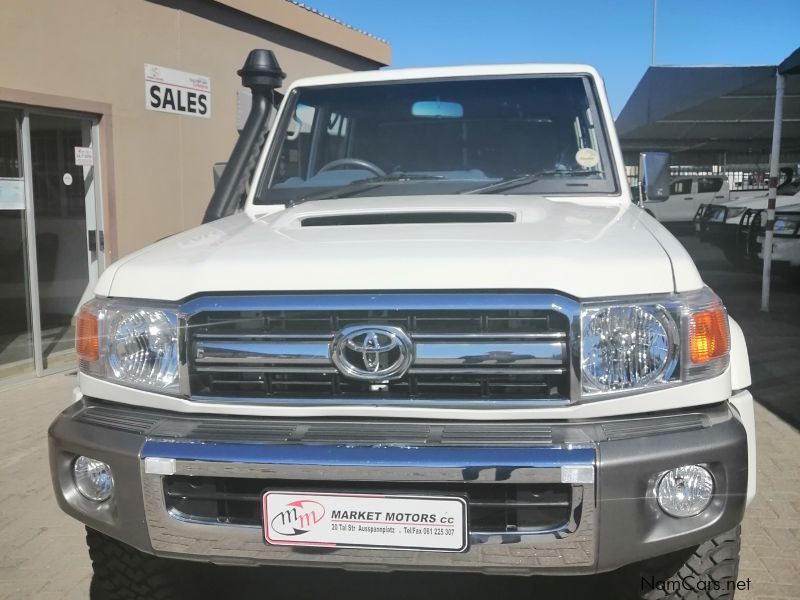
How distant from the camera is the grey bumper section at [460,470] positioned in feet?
6.57

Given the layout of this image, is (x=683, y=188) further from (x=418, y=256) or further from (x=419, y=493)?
(x=419, y=493)

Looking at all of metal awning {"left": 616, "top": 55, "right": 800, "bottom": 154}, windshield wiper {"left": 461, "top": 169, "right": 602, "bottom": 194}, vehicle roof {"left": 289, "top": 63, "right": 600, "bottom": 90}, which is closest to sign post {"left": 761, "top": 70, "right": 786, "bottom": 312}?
metal awning {"left": 616, "top": 55, "right": 800, "bottom": 154}

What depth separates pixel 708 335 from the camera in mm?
2211

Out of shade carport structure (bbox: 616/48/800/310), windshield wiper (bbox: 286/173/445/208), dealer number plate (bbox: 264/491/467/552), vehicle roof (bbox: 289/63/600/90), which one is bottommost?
dealer number plate (bbox: 264/491/467/552)

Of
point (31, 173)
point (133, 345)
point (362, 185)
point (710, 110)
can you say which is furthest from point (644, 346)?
point (710, 110)

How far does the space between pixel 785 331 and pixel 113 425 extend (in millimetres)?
8005

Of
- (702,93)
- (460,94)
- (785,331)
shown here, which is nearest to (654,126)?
(702,93)

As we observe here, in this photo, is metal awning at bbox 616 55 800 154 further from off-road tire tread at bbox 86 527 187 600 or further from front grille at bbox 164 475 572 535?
off-road tire tread at bbox 86 527 187 600

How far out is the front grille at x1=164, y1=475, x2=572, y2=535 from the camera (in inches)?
80.5

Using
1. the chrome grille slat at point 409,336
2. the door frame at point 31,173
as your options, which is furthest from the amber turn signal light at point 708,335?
the door frame at point 31,173

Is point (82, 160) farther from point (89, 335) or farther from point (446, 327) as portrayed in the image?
point (446, 327)

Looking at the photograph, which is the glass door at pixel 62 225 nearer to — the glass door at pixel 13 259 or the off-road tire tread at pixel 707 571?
the glass door at pixel 13 259

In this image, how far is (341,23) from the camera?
38.0ft

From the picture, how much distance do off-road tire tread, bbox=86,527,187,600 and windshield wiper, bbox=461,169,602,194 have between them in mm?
1814
